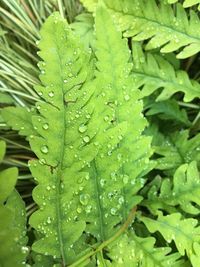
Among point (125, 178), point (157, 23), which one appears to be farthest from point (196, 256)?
point (157, 23)

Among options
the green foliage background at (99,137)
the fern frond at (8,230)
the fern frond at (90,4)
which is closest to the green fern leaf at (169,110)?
the green foliage background at (99,137)

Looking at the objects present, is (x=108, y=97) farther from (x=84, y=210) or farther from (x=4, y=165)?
(x=4, y=165)

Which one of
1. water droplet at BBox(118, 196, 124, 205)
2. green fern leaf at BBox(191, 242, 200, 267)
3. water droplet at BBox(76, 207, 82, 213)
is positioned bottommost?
green fern leaf at BBox(191, 242, 200, 267)

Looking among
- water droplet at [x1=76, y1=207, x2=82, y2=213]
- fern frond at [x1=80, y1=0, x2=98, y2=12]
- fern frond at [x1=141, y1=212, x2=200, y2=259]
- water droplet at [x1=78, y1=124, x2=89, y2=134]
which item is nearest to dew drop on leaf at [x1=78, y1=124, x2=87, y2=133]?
water droplet at [x1=78, y1=124, x2=89, y2=134]

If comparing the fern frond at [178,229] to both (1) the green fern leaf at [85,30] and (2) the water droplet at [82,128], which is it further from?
(1) the green fern leaf at [85,30]

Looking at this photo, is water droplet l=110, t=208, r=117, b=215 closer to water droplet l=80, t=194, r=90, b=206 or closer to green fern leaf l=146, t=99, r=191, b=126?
water droplet l=80, t=194, r=90, b=206
